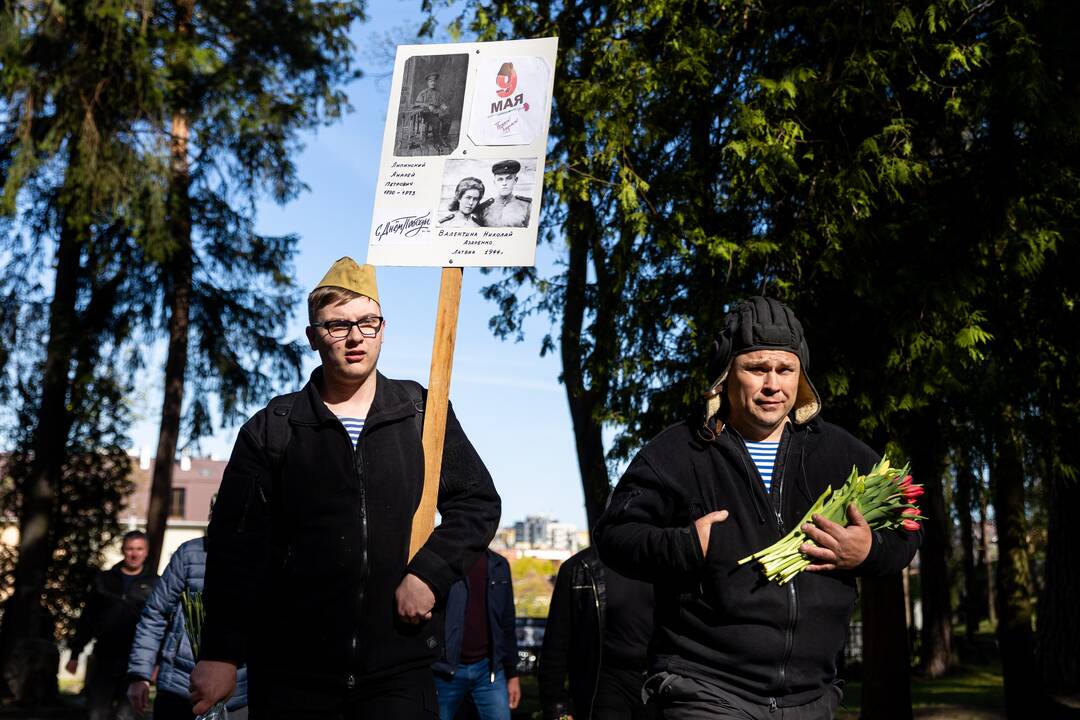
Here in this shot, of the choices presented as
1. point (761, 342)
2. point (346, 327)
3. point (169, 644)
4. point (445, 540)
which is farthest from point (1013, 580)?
point (346, 327)

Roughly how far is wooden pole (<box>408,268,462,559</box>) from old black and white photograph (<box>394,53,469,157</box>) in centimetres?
58

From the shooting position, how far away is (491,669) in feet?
29.8

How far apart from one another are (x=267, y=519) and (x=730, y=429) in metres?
1.47

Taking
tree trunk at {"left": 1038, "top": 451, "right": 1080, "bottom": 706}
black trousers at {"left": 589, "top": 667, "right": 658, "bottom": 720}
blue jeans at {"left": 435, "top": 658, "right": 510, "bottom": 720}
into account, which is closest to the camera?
black trousers at {"left": 589, "top": 667, "right": 658, "bottom": 720}

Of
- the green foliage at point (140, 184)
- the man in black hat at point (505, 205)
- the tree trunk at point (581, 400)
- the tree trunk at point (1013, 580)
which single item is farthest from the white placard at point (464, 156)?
the green foliage at point (140, 184)

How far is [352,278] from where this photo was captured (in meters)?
4.39

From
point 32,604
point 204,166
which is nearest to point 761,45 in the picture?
point 204,166

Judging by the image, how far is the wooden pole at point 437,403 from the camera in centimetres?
421

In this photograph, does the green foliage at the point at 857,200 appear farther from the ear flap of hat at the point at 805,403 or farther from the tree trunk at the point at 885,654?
the ear flap of hat at the point at 805,403

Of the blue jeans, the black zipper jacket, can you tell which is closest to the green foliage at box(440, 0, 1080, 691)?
the blue jeans

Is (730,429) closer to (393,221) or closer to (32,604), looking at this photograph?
(393,221)

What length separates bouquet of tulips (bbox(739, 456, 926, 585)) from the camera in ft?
12.9
